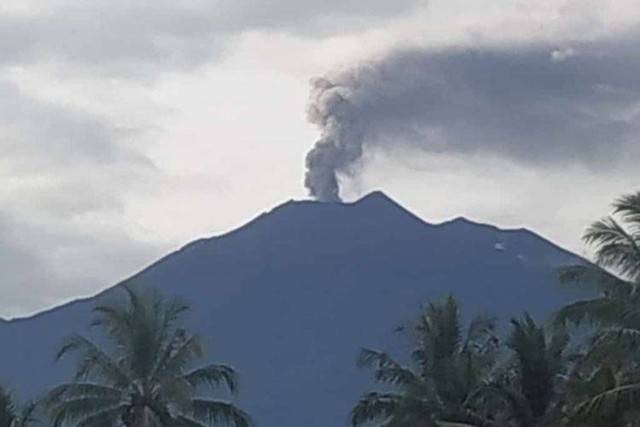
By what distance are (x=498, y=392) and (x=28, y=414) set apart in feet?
40.9

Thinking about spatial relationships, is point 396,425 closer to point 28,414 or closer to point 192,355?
point 192,355

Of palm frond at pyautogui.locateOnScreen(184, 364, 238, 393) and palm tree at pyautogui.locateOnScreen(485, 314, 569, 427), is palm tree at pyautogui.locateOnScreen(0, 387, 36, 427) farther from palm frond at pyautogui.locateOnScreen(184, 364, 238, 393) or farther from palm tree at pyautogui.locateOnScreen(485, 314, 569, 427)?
palm tree at pyautogui.locateOnScreen(485, 314, 569, 427)

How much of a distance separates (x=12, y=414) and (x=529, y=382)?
13828mm

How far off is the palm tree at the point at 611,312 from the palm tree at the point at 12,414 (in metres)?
15.9

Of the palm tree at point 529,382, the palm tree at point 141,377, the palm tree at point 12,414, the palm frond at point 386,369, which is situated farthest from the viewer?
the palm frond at point 386,369

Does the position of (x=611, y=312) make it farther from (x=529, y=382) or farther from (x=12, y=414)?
(x=12, y=414)

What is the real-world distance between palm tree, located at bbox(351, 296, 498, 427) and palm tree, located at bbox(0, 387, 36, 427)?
353 inches

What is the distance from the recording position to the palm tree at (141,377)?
54781 mm

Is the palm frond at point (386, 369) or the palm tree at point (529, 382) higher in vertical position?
the palm frond at point (386, 369)

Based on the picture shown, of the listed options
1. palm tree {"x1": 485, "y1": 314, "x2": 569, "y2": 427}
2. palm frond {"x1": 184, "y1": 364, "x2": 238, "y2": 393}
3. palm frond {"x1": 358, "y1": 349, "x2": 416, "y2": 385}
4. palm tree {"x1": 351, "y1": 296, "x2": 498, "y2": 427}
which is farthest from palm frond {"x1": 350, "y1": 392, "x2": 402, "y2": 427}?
palm tree {"x1": 485, "y1": 314, "x2": 569, "y2": 427}

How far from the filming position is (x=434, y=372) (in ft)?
185

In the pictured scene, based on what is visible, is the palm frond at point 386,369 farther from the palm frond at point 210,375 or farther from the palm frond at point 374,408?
the palm frond at point 210,375

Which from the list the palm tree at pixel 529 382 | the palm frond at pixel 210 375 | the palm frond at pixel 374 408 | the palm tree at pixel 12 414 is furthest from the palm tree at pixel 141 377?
the palm tree at pixel 529 382

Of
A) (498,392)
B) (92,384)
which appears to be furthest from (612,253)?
(92,384)
